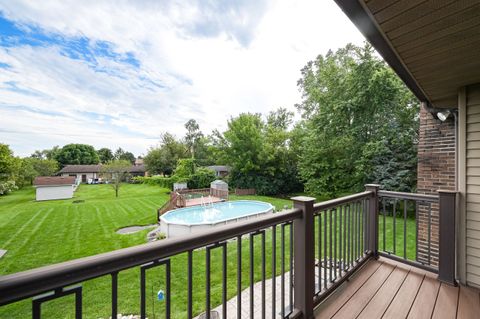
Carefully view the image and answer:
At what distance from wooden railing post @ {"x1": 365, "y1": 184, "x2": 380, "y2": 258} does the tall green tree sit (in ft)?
23.1

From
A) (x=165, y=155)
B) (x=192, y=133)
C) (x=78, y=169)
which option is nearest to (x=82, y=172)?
(x=78, y=169)

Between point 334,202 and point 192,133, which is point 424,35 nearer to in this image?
Answer: point 334,202

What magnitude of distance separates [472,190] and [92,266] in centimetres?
370

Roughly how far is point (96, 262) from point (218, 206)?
486 inches

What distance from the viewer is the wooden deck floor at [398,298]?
78.7 inches

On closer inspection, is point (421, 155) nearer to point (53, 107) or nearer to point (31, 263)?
point (31, 263)

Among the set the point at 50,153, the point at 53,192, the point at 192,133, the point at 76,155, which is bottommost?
the point at 53,192

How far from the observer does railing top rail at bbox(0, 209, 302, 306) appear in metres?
0.67

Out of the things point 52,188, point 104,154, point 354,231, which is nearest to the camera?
point 354,231

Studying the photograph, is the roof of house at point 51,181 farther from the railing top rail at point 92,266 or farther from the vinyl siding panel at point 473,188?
the vinyl siding panel at point 473,188

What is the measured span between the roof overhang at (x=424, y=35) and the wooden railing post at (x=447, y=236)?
1364mm

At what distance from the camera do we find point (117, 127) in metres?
28.4

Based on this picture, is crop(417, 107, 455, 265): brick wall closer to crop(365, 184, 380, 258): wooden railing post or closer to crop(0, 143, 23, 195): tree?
crop(365, 184, 380, 258): wooden railing post

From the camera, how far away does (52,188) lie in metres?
18.4
